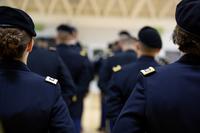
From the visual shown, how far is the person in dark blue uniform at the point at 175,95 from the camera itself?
146 centimetres

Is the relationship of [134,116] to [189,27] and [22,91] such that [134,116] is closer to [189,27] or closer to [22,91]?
[189,27]

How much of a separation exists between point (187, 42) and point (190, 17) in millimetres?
102

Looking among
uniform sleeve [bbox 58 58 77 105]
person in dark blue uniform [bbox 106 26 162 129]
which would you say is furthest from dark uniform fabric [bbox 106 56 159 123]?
uniform sleeve [bbox 58 58 77 105]

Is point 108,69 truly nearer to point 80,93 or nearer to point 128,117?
point 80,93

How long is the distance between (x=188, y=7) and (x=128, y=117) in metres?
0.52

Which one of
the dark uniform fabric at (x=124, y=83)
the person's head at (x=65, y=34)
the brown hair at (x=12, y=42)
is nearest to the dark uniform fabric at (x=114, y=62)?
the person's head at (x=65, y=34)

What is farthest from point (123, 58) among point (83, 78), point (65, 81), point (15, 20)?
point (15, 20)

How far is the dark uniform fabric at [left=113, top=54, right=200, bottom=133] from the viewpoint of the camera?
57.5 inches

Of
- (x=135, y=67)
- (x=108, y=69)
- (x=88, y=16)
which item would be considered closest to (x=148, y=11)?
(x=88, y=16)

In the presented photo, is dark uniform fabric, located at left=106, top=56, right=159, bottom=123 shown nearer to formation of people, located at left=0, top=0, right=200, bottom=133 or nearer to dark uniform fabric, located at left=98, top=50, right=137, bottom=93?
formation of people, located at left=0, top=0, right=200, bottom=133

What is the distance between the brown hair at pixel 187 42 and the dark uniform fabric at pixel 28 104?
0.63 metres

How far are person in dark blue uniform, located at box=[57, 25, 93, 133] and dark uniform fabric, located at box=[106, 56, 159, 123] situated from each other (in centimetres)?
125

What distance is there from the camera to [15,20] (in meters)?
1.74

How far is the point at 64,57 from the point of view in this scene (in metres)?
4.12
